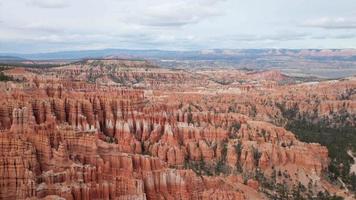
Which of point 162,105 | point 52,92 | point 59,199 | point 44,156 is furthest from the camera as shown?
point 162,105

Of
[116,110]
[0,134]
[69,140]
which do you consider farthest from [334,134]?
[0,134]

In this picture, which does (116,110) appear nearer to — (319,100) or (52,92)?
(52,92)

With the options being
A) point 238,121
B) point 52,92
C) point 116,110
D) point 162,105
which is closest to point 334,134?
point 238,121

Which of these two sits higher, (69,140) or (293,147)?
(69,140)

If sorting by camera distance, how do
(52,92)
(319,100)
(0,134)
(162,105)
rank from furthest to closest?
(319,100) < (162,105) < (52,92) < (0,134)

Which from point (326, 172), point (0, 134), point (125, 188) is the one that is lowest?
point (326, 172)

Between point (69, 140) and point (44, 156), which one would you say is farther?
point (69, 140)

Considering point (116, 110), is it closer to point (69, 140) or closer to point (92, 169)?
point (69, 140)
